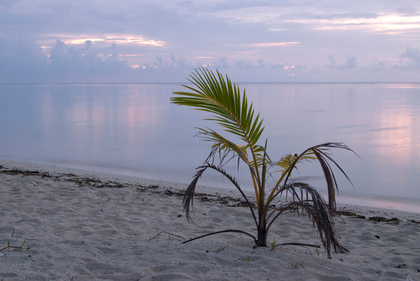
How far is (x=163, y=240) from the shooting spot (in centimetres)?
438

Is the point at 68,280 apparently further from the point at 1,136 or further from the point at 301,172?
the point at 1,136

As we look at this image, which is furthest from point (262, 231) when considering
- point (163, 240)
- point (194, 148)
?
point (194, 148)

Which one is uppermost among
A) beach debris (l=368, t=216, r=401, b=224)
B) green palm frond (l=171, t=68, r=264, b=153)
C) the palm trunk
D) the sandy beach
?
green palm frond (l=171, t=68, r=264, b=153)

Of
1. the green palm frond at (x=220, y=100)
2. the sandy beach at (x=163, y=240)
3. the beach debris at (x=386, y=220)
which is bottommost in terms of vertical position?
the beach debris at (x=386, y=220)

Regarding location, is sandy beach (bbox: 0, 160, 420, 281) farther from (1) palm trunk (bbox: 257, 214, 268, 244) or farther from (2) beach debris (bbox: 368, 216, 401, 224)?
(1) palm trunk (bbox: 257, 214, 268, 244)

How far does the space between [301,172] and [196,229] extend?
Answer: 20.2 ft

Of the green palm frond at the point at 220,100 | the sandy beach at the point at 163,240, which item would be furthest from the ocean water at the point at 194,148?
the green palm frond at the point at 220,100

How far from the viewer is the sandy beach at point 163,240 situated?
331 centimetres

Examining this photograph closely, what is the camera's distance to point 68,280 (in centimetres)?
304

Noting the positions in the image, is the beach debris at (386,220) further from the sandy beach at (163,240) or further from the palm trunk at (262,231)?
the palm trunk at (262,231)

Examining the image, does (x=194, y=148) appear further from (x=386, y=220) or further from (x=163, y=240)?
(x=163, y=240)

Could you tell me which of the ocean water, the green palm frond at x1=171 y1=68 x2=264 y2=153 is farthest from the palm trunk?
the ocean water

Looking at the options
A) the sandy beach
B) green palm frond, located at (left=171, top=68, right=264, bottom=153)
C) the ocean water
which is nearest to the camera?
the sandy beach

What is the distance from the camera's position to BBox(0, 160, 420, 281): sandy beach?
3311mm
